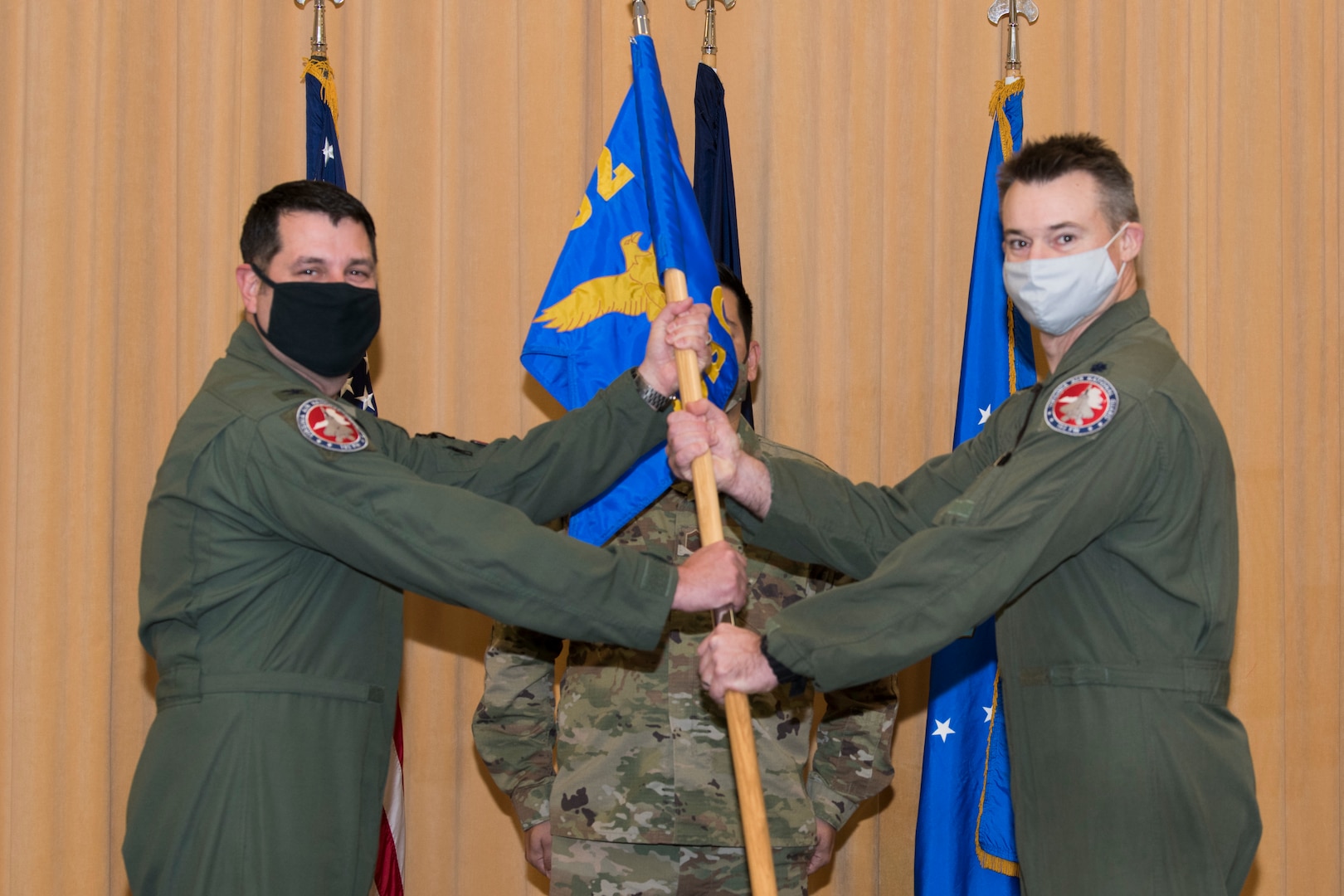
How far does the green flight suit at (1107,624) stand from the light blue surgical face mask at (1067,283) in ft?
0.47

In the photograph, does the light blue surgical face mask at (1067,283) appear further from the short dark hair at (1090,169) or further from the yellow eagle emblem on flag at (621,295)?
the yellow eagle emblem on flag at (621,295)

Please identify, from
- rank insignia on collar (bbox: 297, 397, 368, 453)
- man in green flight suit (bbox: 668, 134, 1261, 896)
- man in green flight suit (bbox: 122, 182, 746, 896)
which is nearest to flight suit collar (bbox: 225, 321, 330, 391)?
man in green flight suit (bbox: 122, 182, 746, 896)

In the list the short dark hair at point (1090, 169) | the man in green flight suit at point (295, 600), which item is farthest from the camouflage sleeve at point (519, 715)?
the short dark hair at point (1090, 169)

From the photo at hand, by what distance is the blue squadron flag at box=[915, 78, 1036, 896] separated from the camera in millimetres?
3355

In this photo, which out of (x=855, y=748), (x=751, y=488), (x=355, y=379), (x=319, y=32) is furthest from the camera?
(x=319, y=32)

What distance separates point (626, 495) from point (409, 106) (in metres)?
1.55

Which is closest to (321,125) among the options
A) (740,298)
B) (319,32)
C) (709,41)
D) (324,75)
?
(324,75)

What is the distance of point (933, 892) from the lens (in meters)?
3.44

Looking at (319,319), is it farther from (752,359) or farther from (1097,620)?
(1097,620)

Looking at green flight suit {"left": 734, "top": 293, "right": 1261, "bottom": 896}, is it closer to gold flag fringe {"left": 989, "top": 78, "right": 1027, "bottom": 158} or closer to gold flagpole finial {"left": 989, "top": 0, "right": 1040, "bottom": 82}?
gold flag fringe {"left": 989, "top": 78, "right": 1027, "bottom": 158}

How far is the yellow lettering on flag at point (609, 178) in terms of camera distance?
307 cm

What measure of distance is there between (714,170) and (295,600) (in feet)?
6.25

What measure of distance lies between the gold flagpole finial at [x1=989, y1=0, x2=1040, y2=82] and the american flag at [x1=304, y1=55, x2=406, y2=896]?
197cm

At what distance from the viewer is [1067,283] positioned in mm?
2484
